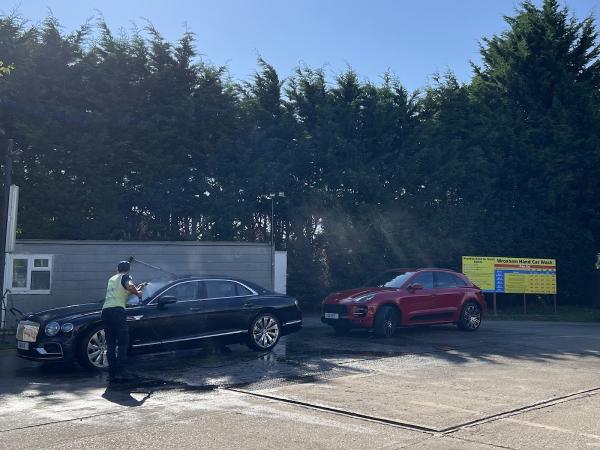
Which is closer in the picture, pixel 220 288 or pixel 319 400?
pixel 319 400

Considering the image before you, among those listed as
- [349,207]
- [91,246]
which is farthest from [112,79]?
[349,207]

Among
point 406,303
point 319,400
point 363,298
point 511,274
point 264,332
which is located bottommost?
point 319,400

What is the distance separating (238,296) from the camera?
41.9 feet

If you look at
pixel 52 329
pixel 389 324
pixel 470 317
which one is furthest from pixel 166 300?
pixel 470 317

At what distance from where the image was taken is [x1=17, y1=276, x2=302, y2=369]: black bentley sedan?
1058 centimetres

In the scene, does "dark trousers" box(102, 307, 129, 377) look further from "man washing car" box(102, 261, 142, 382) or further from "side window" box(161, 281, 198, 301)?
"side window" box(161, 281, 198, 301)

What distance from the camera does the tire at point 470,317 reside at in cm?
1672

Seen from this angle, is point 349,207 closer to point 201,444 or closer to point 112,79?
point 112,79

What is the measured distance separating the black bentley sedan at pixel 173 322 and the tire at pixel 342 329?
1992 millimetres

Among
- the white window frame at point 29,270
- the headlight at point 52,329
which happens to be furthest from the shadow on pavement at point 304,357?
the white window frame at point 29,270

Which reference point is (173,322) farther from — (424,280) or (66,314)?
(424,280)

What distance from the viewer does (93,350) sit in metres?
10.7

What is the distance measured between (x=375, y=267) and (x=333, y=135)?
15.5 ft

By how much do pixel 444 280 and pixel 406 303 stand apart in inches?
65.1
